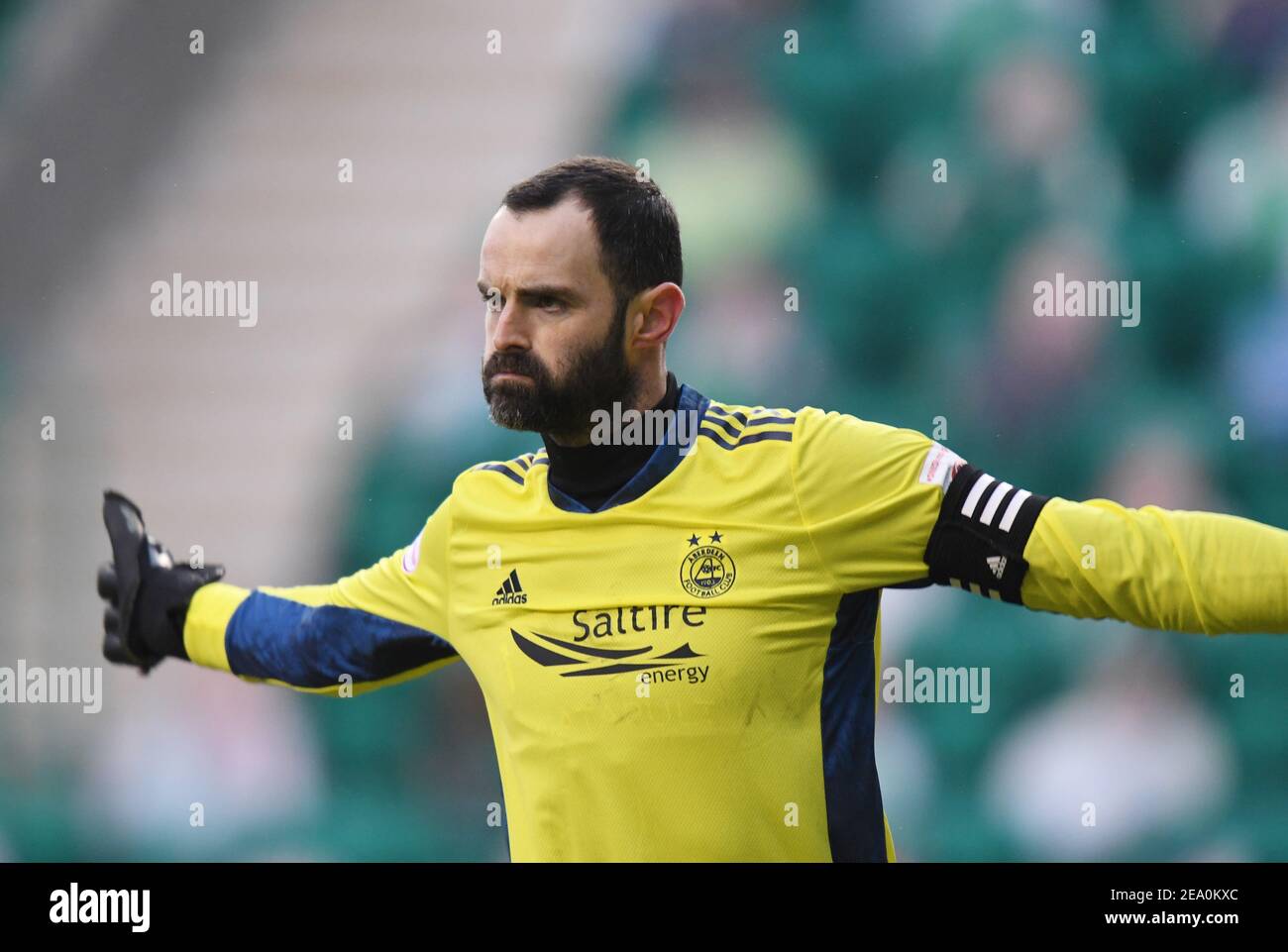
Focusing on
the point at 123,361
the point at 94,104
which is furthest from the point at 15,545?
the point at 94,104

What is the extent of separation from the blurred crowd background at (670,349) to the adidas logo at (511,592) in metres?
2.08

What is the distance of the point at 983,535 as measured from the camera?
1.77 m

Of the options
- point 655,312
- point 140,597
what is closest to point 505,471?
point 655,312

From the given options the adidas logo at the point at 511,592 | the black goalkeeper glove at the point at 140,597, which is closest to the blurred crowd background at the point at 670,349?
the black goalkeeper glove at the point at 140,597

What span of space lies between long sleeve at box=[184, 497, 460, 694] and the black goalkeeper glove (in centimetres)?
4

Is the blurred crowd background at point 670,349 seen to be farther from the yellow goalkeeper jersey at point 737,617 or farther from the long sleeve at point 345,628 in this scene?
the yellow goalkeeper jersey at point 737,617

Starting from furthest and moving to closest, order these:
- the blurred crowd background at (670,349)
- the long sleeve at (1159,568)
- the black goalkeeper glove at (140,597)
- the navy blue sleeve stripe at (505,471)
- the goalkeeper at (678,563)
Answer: the blurred crowd background at (670,349)
the black goalkeeper glove at (140,597)
the navy blue sleeve stripe at (505,471)
the goalkeeper at (678,563)
the long sleeve at (1159,568)

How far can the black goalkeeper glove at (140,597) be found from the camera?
2.24 meters

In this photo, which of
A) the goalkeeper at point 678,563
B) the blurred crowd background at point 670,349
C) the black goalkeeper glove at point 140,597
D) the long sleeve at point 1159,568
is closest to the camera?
the long sleeve at point 1159,568

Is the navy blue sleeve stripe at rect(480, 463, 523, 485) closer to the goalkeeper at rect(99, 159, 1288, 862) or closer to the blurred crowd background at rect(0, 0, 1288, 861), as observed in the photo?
the goalkeeper at rect(99, 159, 1288, 862)

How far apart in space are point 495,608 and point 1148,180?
291 centimetres

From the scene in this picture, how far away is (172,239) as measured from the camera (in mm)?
4695

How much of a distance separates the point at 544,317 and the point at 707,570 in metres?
0.38

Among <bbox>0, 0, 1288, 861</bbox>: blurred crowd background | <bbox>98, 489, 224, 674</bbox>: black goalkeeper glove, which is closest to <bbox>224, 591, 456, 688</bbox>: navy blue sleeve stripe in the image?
<bbox>98, 489, 224, 674</bbox>: black goalkeeper glove
